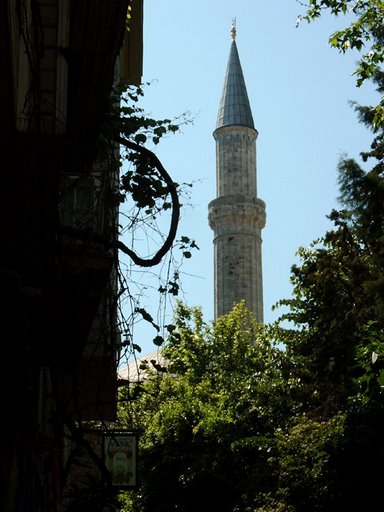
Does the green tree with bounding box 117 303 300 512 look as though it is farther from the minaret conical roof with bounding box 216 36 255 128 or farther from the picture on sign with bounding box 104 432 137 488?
the minaret conical roof with bounding box 216 36 255 128

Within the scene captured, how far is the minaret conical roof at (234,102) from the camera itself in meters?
73.2

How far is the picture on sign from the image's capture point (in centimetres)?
1116

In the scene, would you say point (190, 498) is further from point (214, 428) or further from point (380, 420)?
point (380, 420)

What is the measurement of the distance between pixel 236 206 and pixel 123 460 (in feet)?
199

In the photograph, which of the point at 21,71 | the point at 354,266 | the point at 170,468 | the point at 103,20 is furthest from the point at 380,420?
the point at 21,71

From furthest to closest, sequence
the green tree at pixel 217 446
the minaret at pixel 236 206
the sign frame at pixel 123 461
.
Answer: the minaret at pixel 236 206
the green tree at pixel 217 446
the sign frame at pixel 123 461

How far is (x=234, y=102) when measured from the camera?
73812mm

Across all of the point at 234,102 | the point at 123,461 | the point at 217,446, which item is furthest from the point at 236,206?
the point at 123,461

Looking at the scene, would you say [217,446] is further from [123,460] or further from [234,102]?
[234,102]

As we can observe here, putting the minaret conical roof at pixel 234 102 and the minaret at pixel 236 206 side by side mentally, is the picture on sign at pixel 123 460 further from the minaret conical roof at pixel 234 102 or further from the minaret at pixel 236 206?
the minaret conical roof at pixel 234 102

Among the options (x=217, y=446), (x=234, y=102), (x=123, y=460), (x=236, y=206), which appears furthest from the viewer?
(x=234, y=102)

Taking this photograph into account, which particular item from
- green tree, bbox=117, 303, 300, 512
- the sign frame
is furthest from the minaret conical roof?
the sign frame

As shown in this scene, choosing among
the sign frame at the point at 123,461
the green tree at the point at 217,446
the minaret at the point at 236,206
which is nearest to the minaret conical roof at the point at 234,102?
the minaret at the point at 236,206

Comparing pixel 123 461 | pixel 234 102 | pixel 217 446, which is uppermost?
pixel 234 102
